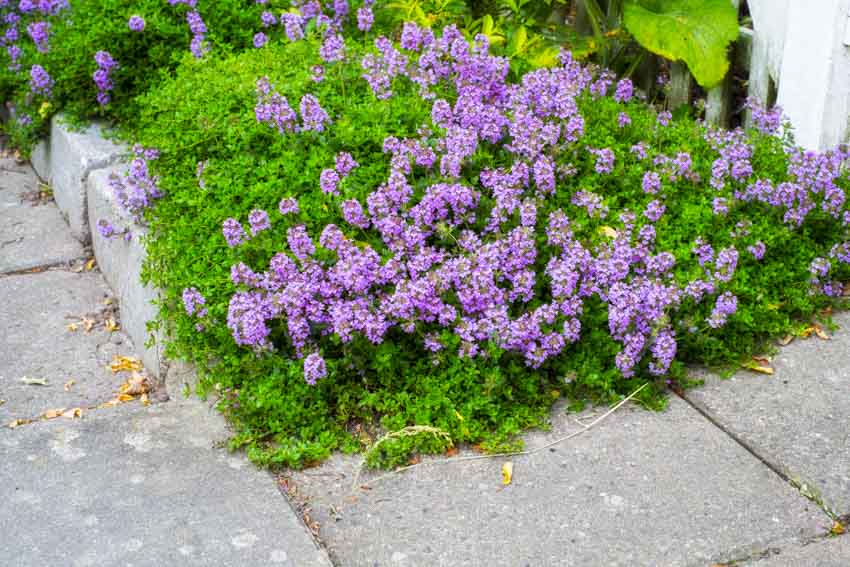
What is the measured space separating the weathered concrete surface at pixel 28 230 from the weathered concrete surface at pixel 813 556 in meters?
3.35

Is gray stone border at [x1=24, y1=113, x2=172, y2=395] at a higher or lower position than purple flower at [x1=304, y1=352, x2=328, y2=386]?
lower

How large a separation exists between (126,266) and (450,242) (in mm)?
1431

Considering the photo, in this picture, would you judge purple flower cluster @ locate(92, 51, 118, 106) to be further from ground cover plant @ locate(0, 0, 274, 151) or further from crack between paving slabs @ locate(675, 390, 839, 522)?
crack between paving slabs @ locate(675, 390, 839, 522)

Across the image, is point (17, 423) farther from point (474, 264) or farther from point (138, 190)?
point (474, 264)

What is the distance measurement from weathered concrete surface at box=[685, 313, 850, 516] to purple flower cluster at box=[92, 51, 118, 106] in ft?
10.2

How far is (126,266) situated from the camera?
415 centimetres

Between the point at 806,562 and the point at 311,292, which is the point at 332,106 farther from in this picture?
the point at 806,562

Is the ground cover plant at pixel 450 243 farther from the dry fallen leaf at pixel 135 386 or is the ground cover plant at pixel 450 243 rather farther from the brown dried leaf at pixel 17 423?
the brown dried leaf at pixel 17 423

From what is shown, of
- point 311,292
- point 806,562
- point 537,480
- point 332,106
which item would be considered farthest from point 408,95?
point 806,562

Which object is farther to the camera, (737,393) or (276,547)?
(737,393)

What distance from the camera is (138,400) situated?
11.8ft

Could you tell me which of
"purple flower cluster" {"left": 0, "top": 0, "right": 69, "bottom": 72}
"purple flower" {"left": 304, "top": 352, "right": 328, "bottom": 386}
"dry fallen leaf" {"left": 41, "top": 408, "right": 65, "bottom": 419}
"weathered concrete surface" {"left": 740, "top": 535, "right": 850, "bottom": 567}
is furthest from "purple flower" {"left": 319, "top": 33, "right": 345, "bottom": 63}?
"weathered concrete surface" {"left": 740, "top": 535, "right": 850, "bottom": 567}

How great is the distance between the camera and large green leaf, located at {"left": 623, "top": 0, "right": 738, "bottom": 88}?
14.9 ft

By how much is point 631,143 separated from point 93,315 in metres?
2.32
